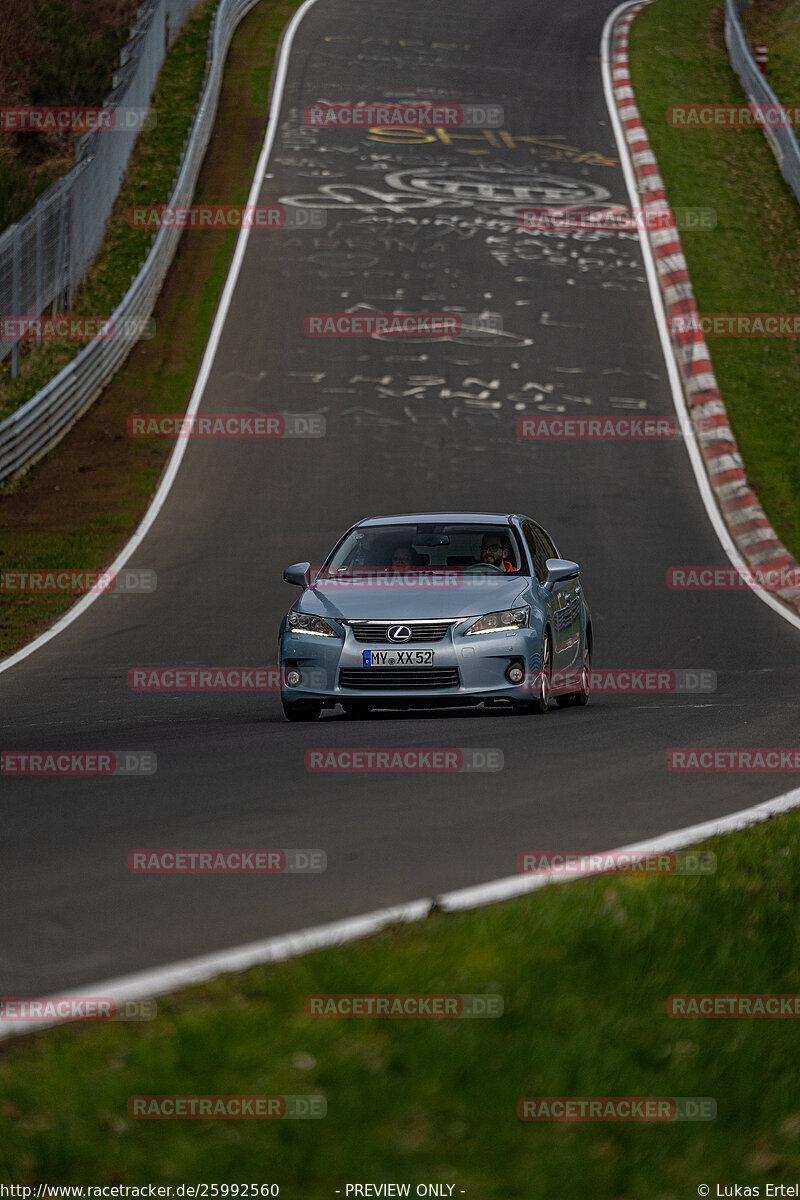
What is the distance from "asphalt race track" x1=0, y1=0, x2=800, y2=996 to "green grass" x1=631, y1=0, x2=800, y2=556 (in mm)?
1398

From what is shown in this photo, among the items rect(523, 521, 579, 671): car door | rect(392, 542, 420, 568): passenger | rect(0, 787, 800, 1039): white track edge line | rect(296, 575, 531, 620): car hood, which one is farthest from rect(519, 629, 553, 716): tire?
rect(0, 787, 800, 1039): white track edge line

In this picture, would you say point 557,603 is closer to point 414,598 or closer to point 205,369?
point 414,598

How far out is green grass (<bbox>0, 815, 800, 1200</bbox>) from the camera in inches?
141

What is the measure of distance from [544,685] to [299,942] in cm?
670

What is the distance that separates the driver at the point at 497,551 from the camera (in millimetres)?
12289

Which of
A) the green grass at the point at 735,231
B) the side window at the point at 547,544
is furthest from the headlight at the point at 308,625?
the green grass at the point at 735,231

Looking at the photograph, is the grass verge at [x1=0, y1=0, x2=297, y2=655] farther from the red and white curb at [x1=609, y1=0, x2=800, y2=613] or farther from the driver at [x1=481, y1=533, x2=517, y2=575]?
the red and white curb at [x1=609, y1=0, x2=800, y2=613]

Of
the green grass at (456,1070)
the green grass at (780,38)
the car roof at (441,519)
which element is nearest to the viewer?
the green grass at (456,1070)

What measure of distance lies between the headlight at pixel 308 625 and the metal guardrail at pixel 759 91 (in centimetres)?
2987

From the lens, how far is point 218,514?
869 inches

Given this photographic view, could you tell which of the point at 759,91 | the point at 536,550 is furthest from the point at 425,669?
the point at 759,91

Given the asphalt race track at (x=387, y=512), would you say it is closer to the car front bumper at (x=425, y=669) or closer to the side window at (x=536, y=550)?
the car front bumper at (x=425, y=669)

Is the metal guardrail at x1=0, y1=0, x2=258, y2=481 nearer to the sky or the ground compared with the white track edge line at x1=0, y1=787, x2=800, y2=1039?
nearer to the ground

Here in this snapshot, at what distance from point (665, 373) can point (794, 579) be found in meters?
9.36
